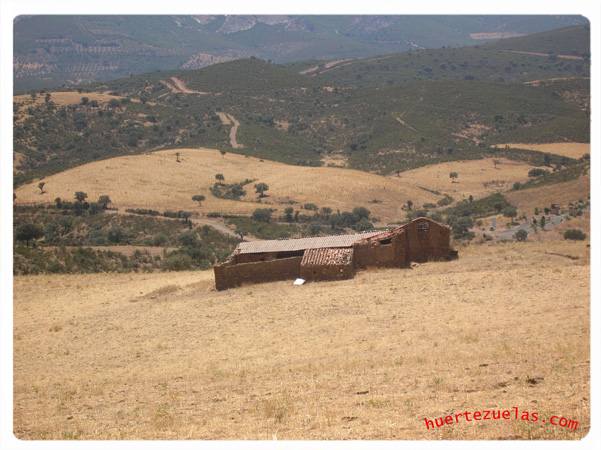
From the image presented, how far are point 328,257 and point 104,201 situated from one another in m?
45.7

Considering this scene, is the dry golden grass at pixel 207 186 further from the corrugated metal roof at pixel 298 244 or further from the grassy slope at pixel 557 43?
the grassy slope at pixel 557 43

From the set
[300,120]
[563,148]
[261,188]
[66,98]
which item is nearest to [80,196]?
[261,188]

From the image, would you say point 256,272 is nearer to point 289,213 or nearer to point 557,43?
point 289,213

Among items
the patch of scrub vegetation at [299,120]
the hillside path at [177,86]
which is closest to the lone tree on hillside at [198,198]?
the patch of scrub vegetation at [299,120]

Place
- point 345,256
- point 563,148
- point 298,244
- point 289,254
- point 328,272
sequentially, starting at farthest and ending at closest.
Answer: point 563,148
point 298,244
point 289,254
point 345,256
point 328,272

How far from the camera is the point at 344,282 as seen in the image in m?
23.5

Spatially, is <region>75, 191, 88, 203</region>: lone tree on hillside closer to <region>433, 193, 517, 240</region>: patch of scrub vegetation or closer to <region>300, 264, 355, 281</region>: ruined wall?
<region>433, 193, 517, 240</region>: patch of scrub vegetation

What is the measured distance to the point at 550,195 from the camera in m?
60.9

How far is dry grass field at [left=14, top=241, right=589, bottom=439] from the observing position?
1081 centimetres

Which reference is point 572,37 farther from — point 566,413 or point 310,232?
point 566,413

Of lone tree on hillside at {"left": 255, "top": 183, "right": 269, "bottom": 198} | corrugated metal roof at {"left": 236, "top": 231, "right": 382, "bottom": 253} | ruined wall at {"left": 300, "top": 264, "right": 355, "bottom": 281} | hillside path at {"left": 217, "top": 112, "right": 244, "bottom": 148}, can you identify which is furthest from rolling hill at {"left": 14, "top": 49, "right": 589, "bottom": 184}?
ruined wall at {"left": 300, "top": 264, "right": 355, "bottom": 281}

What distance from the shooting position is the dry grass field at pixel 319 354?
35.5 feet

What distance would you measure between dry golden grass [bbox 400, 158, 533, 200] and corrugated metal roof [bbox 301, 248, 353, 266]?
52007mm

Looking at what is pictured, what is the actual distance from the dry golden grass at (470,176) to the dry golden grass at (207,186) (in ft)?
16.8
